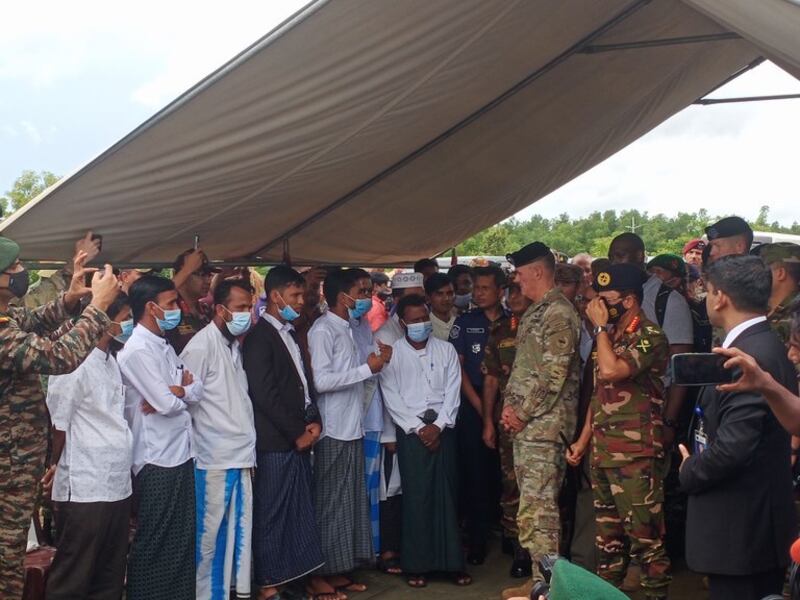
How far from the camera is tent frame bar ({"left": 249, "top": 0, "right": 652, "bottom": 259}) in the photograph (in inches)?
172

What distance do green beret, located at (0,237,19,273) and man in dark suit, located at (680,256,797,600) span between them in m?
2.75

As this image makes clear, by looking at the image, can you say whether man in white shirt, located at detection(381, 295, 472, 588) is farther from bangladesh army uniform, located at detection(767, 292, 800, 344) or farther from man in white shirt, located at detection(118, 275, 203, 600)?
bangladesh army uniform, located at detection(767, 292, 800, 344)

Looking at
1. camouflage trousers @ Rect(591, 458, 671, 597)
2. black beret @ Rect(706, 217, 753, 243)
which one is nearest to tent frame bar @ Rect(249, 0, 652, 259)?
black beret @ Rect(706, 217, 753, 243)

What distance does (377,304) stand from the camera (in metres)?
7.82

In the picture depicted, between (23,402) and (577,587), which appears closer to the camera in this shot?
(577,587)

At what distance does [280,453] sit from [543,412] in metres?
1.50

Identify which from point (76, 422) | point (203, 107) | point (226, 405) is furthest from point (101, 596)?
Result: point (203, 107)

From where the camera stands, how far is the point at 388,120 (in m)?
4.13

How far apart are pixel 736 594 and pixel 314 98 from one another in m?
2.54

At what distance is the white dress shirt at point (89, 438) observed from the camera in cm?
372

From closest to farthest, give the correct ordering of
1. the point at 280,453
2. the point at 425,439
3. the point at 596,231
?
1. the point at 280,453
2. the point at 425,439
3. the point at 596,231

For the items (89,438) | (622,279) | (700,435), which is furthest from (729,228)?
(89,438)

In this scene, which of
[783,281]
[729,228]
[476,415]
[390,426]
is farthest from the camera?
[476,415]

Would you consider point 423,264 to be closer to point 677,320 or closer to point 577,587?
point 677,320
